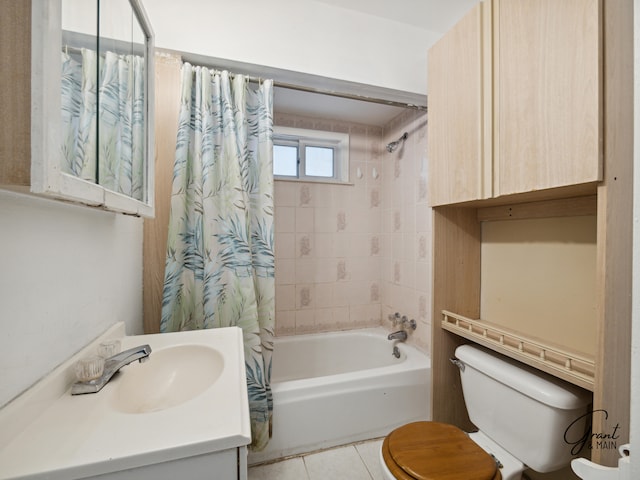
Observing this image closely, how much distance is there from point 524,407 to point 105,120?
1650mm

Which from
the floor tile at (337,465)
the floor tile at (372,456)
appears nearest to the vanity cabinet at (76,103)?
the floor tile at (337,465)

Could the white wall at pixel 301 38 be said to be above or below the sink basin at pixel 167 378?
above

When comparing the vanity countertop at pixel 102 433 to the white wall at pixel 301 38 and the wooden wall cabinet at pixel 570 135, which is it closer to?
the wooden wall cabinet at pixel 570 135

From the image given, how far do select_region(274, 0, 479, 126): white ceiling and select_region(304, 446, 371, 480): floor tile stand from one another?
2251 mm

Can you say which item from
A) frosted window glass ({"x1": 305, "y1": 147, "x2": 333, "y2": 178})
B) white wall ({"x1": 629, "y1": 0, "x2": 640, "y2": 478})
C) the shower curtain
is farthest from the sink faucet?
frosted window glass ({"x1": 305, "y1": 147, "x2": 333, "y2": 178})

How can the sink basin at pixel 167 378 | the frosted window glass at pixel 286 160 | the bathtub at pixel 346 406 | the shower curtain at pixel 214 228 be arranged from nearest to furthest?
the sink basin at pixel 167 378 < the shower curtain at pixel 214 228 < the bathtub at pixel 346 406 < the frosted window glass at pixel 286 160

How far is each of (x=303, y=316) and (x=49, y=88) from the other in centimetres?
206

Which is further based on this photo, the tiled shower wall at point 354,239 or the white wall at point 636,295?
the tiled shower wall at point 354,239

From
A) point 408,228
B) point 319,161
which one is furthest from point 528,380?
point 319,161

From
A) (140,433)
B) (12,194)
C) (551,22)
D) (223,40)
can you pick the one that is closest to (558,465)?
(140,433)

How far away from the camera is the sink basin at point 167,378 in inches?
30.1

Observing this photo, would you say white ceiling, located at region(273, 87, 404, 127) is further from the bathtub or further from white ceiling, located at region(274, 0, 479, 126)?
the bathtub

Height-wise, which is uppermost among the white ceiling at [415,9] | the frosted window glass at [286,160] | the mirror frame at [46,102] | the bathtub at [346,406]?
the white ceiling at [415,9]

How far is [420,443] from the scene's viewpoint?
1.04 m
